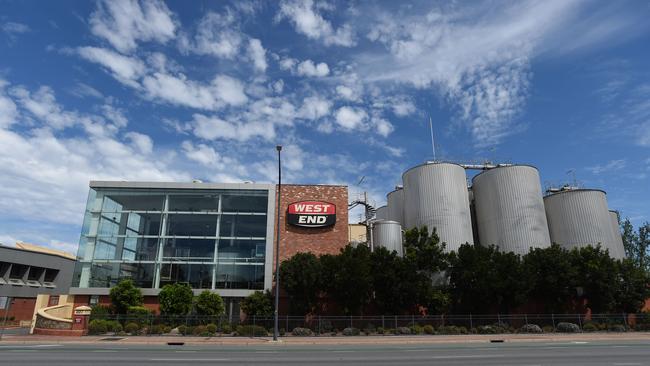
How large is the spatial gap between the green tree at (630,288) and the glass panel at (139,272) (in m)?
44.9

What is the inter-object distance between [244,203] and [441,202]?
69.1ft

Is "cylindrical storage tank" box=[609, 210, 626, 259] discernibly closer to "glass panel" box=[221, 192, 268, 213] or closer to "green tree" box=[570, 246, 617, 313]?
"green tree" box=[570, 246, 617, 313]

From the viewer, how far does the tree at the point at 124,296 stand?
3606 centimetres

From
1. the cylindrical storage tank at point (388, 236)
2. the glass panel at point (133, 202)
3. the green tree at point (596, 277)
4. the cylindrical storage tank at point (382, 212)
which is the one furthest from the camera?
the cylindrical storage tank at point (382, 212)

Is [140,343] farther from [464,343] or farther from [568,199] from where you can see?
[568,199]

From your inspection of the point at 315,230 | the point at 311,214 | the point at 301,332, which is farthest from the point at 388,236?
the point at 301,332

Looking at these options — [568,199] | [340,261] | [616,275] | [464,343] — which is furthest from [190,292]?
[568,199]

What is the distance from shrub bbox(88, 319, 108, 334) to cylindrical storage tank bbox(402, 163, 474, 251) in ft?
100

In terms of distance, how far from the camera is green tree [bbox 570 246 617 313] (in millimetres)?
37625

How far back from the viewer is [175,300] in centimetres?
3575

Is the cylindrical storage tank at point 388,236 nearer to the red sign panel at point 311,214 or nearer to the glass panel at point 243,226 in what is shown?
the red sign panel at point 311,214

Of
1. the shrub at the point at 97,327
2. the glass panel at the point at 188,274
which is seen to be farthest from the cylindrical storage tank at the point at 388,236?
the shrub at the point at 97,327

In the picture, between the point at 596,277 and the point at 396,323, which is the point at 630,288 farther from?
the point at 396,323

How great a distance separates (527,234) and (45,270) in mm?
68034
